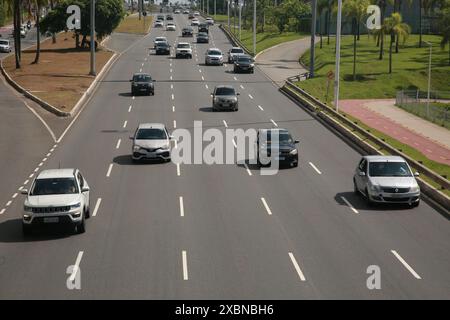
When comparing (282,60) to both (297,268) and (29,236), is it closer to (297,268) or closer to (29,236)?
(29,236)

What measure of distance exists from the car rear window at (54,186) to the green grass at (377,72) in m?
37.8

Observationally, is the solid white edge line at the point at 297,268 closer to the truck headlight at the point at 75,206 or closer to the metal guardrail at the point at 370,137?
the truck headlight at the point at 75,206

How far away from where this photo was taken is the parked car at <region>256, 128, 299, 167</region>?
115 feet

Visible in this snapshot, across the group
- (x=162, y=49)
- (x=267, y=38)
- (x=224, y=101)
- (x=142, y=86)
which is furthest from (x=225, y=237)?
(x=267, y=38)

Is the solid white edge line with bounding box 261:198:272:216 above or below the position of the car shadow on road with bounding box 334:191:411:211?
above

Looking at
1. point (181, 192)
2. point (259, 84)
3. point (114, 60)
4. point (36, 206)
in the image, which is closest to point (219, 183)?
point (181, 192)

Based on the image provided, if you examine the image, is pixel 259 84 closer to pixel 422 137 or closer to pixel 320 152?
pixel 422 137

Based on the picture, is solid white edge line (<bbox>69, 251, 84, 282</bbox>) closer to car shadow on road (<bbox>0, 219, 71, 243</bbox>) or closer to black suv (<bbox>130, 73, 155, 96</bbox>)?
car shadow on road (<bbox>0, 219, 71, 243</bbox>)

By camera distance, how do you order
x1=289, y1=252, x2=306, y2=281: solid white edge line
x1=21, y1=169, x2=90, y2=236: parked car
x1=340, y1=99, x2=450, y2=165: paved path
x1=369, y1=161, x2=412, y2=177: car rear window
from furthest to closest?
x1=340, y1=99, x2=450, y2=165: paved path, x1=369, y1=161, x2=412, y2=177: car rear window, x1=21, y1=169, x2=90, y2=236: parked car, x1=289, y1=252, x2=306, y2=281: solid white edge line

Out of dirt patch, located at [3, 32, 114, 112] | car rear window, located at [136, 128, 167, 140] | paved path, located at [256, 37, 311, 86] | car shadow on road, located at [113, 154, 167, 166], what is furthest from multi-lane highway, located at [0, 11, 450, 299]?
paved path, located at [256, 37, 311, 86]

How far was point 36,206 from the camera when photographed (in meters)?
23.4

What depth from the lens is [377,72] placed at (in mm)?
78500

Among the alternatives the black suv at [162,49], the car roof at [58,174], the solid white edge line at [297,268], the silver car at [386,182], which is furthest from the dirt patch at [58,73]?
the solid white edge line at [297,268]

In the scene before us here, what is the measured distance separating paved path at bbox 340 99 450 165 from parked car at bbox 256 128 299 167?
8.34 metres
